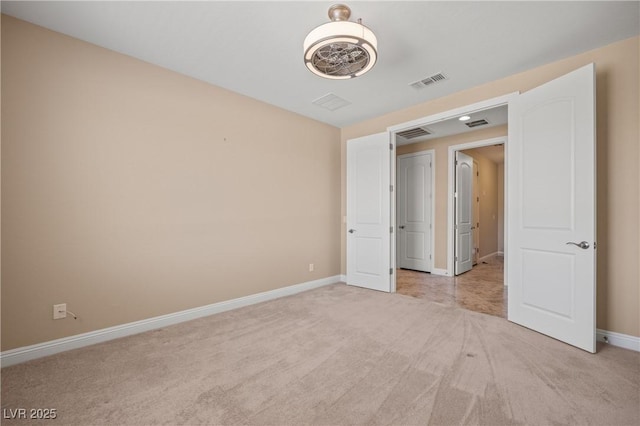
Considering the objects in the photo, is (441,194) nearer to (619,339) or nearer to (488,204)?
(488,204)

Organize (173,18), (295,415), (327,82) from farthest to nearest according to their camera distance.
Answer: (327,82) → (173,18) → (295,415)

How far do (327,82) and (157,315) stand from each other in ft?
10.4

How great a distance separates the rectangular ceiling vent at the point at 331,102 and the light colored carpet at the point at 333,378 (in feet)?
9.24

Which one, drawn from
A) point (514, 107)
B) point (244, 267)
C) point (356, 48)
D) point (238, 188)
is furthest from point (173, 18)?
point (514, 107)

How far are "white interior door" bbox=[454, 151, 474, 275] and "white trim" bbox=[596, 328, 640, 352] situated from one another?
2.81 m

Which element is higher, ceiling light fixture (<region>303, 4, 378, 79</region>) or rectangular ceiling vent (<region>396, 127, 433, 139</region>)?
rectangular ceiling vent (<region>396, 127, 433, 139</region>)

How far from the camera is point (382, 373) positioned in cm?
206

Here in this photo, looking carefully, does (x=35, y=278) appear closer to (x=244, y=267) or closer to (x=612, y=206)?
(x=244, y=267)

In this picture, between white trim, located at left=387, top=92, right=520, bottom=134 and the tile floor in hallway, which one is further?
the tile floor in hallway

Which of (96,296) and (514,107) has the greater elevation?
(514,107)

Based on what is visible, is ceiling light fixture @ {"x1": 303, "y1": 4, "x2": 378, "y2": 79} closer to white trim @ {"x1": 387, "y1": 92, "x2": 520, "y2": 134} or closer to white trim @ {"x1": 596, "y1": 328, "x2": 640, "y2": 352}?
white trim @ {"x1": 387, "y1": 92, "x2": 520, "y2": 134}

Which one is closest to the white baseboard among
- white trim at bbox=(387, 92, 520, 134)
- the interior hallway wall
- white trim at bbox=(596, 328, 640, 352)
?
white trim at bbox=(387, 92, 520, 134)

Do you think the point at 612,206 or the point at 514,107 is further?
the point at 514,107

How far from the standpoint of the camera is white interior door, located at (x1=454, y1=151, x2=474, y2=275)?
17.8ft
